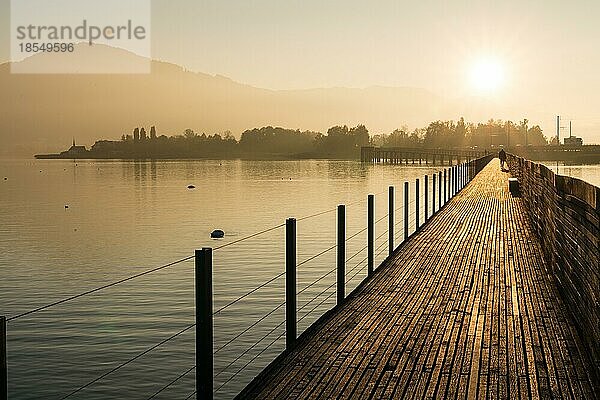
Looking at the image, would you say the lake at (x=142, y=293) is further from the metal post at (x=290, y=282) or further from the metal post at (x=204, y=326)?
the metal post at (x=204, y=326)

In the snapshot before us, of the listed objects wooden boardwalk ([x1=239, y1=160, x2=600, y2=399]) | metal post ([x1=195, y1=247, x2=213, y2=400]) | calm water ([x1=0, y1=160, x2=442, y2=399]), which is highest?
metal post ([x1=195, y1=247, x2=213, y2=400])

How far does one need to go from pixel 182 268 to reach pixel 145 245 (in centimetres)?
901

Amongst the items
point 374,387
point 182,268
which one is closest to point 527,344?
point 374,387

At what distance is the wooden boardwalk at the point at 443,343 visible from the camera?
580 cm

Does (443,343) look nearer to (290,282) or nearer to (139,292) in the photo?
(290,282)

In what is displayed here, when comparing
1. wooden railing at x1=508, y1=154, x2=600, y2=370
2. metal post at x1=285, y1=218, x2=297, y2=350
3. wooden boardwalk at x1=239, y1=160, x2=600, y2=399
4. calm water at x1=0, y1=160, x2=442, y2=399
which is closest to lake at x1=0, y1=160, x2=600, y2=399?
calm water at x1=0, y1=160, x2=442, y2=399

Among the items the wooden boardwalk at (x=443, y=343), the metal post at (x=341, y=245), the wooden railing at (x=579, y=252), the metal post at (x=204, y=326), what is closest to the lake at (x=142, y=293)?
the metal post at (x=341, y=245)

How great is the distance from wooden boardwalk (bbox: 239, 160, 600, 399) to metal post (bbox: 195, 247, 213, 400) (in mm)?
283

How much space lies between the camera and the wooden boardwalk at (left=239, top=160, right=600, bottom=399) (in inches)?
228

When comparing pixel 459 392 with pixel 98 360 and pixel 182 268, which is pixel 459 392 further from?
pixel 182 268

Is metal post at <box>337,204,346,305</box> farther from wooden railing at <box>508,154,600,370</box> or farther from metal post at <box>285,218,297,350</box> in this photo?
wooden railing at <box>508,154,600,370</box>

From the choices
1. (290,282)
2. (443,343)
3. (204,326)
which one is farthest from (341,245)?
(204,326)

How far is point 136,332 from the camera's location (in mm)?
13891

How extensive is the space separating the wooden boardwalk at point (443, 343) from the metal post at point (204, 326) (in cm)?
28
